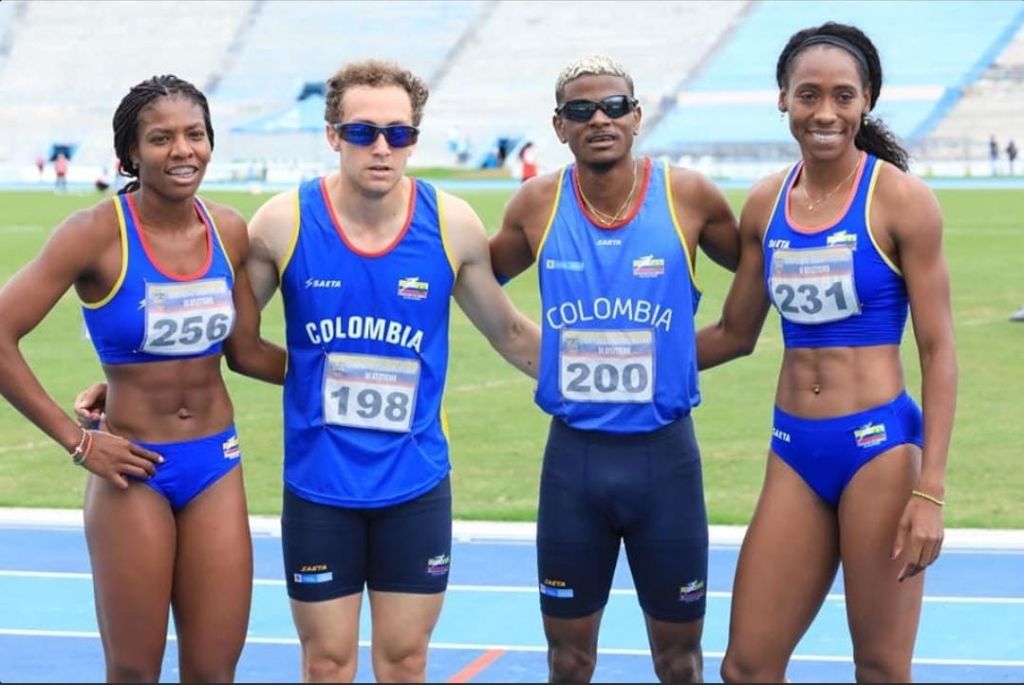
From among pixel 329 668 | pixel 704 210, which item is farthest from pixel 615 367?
pixel 329 668

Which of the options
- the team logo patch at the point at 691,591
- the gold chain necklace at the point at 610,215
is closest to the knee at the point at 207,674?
the team logo patch at the point at 691,591

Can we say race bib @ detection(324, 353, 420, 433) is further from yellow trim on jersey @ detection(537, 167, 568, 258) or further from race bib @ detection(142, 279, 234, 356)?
yellow trim on jersey @ detection(537, 167, 568, 258)

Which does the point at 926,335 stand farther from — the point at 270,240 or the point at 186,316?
the point at 186,316

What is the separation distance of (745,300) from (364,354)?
1.23 m

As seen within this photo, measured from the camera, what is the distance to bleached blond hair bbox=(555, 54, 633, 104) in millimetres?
5426

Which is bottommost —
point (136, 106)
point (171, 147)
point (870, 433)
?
point (870, 433)

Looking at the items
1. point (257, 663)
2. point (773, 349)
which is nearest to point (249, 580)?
point (257, 663)

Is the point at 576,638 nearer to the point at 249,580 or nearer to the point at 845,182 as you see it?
the point at 249,580

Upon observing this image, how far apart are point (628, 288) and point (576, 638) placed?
1.13m

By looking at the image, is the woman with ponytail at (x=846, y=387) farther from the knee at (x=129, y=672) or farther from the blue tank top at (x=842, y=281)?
the knee at (x=129, y=672)

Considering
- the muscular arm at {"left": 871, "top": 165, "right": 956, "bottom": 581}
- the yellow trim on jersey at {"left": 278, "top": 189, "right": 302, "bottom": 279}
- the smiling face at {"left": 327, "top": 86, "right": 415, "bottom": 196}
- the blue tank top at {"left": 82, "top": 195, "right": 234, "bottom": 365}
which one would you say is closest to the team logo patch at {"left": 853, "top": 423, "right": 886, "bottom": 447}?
the muscular arm at {"left": 871, "top": 165, "right": 956, "bottom": 581}

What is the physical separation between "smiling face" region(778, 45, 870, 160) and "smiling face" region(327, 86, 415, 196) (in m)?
1.16

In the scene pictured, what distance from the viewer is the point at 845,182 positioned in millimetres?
5184

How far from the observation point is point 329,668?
5.15 meters
